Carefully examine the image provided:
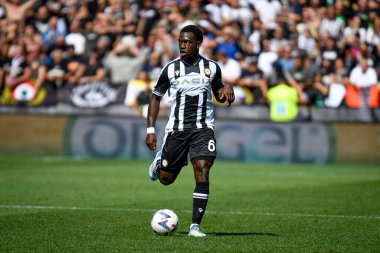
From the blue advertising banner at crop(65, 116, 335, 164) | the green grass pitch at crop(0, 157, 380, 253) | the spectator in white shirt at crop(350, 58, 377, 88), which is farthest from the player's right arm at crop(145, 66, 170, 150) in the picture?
the spectator in white shirt at crop(350, 58, 377, 88)

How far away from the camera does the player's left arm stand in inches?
377

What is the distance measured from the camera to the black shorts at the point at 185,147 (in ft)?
32.0

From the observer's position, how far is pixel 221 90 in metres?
9.85

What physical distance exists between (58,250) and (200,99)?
254cm

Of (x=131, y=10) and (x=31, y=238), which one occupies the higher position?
(x=131, y=10)

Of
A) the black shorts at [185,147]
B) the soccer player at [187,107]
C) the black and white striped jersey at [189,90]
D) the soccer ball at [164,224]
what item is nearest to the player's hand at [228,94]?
the soccer player at [187,107]

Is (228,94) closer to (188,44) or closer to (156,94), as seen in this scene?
(188,44)

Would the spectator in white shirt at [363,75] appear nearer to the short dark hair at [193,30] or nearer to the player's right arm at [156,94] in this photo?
the player's right arm at [156,94]

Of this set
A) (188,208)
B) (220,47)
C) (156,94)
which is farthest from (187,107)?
(220,47)

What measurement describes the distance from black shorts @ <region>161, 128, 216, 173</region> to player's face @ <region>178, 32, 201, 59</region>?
0.85m

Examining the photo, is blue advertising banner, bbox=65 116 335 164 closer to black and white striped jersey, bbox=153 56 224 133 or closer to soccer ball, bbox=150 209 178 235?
black and white striped jersey, bbox=153 56 224 133

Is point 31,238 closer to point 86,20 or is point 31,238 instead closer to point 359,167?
point 359,167

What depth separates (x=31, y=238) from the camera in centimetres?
923

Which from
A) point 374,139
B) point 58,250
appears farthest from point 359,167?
point 58,250
